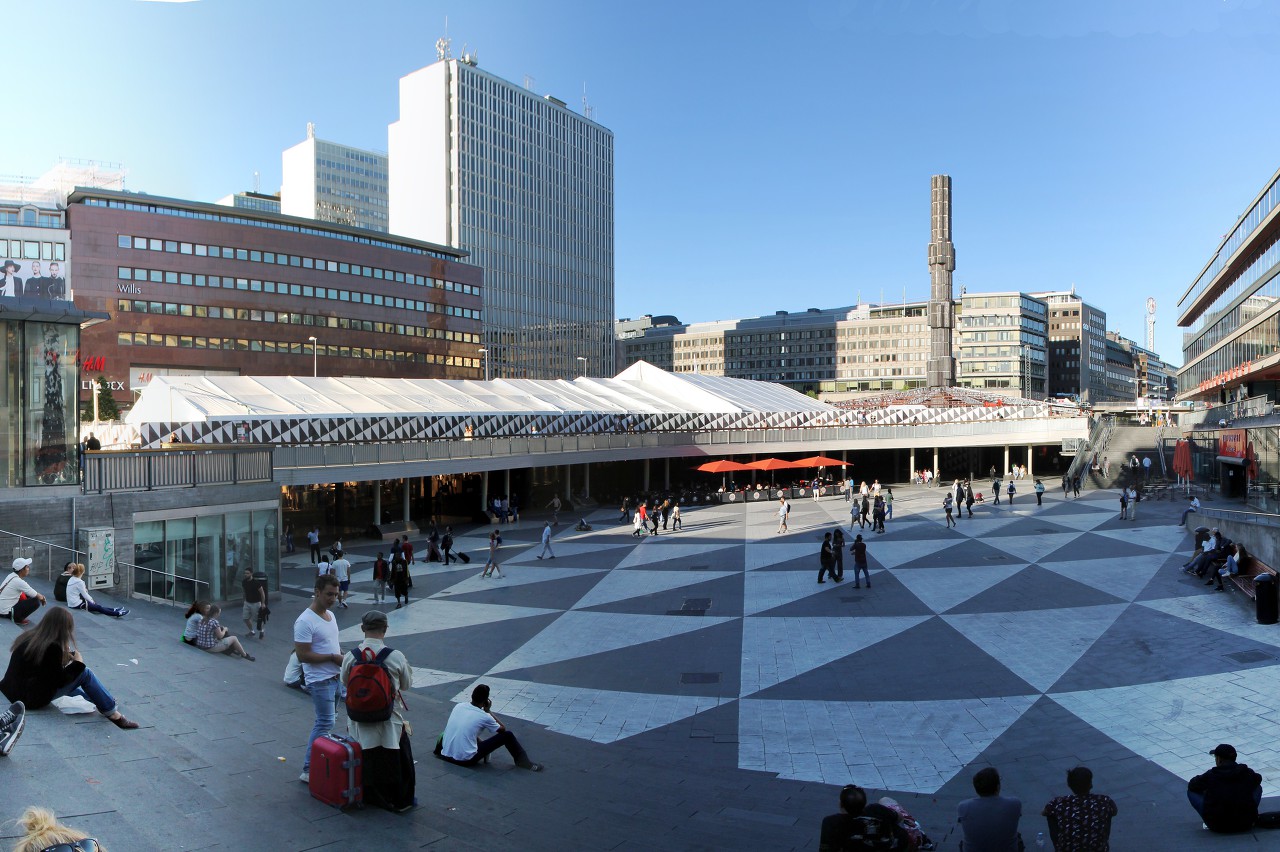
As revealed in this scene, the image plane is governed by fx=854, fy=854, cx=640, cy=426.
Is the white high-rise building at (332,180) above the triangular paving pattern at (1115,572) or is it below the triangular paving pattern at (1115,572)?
above

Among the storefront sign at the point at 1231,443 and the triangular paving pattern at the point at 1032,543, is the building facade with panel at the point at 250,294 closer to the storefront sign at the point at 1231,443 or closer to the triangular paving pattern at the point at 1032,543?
the triangular paving pattern at the point at 1032,543

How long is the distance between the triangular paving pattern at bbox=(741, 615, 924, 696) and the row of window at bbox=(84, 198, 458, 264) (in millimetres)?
63637

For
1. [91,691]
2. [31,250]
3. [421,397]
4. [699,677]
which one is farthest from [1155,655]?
[31,250]

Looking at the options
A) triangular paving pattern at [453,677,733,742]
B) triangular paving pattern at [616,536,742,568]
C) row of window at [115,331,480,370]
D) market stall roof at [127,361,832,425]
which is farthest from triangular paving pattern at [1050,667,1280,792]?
row of window at [115,331,480,370]

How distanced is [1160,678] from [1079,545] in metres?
14.0

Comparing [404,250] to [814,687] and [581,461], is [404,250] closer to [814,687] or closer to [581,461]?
[581,461]

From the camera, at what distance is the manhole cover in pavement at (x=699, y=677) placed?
13.6 metres

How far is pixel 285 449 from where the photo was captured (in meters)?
30.2

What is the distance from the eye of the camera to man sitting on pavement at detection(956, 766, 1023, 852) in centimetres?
634

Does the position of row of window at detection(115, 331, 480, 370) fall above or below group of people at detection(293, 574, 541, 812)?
above

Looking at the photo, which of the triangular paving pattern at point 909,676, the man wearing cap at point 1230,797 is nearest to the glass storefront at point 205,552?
the triangular paving pattern at point 909,676

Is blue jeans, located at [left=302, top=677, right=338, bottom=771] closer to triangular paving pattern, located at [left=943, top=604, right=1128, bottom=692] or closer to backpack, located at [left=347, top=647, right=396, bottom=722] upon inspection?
backpack, located at [left=347, top=647, right=396, bottom=722]

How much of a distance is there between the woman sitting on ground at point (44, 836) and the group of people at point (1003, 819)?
4539 millimetres

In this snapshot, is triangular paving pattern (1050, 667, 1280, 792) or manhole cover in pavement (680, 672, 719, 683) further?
manhole cover in pavement (680, 672, 719, 683)
